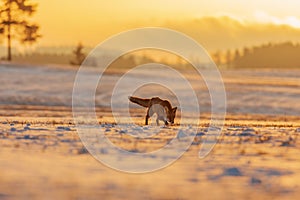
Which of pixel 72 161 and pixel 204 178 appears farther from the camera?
pixel 72 161

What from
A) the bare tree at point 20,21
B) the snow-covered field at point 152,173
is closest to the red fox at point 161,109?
the snow-covered field at point 152,173

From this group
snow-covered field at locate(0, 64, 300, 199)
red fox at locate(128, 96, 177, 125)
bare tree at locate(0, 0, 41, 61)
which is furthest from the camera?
bare tree at locate(0, 0, 41, 61)

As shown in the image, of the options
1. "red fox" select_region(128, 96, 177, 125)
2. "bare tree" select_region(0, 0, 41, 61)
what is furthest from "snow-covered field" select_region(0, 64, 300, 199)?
"bare tree" select_region(0, 0, 41, 61)

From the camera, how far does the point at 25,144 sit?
35.2 ft

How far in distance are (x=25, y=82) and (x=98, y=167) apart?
41641mm

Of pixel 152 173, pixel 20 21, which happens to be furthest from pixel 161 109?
pixel 20 21

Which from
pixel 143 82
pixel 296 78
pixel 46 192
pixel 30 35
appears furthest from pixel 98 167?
pixel 30 35

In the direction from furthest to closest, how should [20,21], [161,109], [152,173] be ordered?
[20,21]
[161,109]
[152,173]

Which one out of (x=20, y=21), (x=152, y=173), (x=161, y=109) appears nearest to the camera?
(x=152, y=173)

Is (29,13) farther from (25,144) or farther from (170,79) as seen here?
(25,144)

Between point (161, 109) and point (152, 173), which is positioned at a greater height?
point (161, 109)

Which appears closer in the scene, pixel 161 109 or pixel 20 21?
pixel 161 109

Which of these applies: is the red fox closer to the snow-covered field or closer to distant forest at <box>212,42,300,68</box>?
the snow-covered field

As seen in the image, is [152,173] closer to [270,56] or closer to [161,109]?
[161,109]
